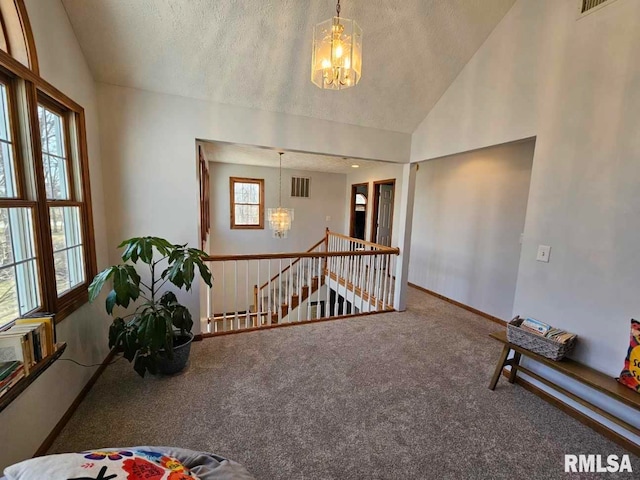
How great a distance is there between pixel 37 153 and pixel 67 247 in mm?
753

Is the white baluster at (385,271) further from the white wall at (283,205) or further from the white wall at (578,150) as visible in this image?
the white wall at (283,205)

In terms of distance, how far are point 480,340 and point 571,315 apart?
1.22 meters

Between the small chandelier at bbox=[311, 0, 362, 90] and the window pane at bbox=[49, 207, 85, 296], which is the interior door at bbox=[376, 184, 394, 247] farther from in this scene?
the window pane at bbox=[49, 207, 85, 296]

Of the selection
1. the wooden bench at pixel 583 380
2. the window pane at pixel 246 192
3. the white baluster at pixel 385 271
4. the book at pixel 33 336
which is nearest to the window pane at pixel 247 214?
the window pane at pixel 246 192

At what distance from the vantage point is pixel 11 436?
1.32 m

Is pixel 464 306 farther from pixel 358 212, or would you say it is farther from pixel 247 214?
pixel 247 214

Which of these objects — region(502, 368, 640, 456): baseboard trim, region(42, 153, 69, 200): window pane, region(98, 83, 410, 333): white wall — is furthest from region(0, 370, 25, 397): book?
region(502, 368, 640, 456): baseboard trim

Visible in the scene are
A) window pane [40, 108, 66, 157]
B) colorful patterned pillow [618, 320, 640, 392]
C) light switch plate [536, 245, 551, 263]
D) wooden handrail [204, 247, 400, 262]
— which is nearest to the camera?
colorful patterned pillow [618, 320, 640, 392]

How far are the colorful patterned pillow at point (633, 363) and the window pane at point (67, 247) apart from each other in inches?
146

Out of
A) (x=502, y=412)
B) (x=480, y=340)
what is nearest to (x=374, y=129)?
(x=480, y=340)

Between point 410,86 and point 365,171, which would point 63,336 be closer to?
point 410,86

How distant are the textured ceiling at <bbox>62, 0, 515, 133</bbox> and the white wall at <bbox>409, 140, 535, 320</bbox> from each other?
1.33 m

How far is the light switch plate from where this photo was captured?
2199 mm

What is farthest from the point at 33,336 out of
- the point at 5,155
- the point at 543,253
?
the point at 543,253
